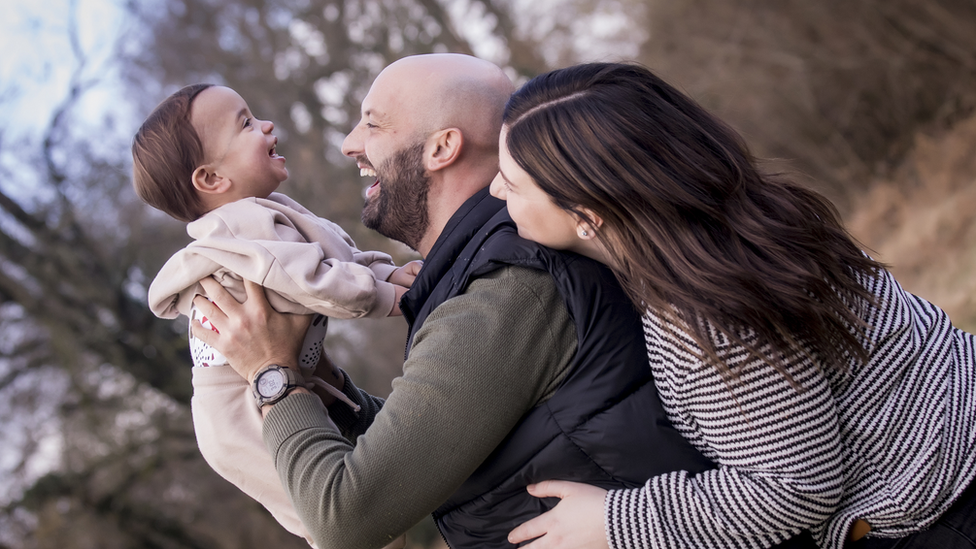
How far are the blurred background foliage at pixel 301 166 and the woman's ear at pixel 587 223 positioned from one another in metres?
5.26

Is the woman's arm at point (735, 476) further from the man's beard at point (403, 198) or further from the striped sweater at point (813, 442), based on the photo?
the man's beard at point (403, 198)

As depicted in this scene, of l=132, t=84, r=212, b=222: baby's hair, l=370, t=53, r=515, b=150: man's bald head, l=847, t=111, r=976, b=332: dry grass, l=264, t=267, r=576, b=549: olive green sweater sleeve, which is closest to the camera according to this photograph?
l=264, t=267, r=576, b=549: olive green sweater sleeve

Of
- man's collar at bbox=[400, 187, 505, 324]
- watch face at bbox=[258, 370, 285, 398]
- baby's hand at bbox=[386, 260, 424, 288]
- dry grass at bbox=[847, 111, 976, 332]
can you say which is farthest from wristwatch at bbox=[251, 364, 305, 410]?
dry grass at bbox=[847, 111, 976, 332]

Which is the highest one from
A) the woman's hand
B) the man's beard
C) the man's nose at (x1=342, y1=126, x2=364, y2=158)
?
the man's nose at (x1=342, y1=126, x2=364, y2=158)

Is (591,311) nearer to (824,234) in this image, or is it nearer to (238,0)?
(824,234)

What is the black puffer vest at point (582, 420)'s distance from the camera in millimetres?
1616

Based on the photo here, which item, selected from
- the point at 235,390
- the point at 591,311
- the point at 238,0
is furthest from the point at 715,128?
the point at 238,0

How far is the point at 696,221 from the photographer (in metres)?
1.58

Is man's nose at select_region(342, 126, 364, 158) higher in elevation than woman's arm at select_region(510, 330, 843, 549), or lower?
higher

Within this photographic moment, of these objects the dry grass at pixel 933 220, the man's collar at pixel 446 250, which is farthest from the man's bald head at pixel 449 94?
the dry grass at pixel 933 220

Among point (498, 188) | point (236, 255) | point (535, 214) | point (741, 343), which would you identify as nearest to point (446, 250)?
point (498, 188)

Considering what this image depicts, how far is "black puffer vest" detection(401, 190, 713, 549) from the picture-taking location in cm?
162

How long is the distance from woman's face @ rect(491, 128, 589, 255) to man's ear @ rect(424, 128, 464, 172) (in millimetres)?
557

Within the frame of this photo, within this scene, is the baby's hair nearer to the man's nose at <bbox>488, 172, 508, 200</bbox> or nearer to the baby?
the baby
